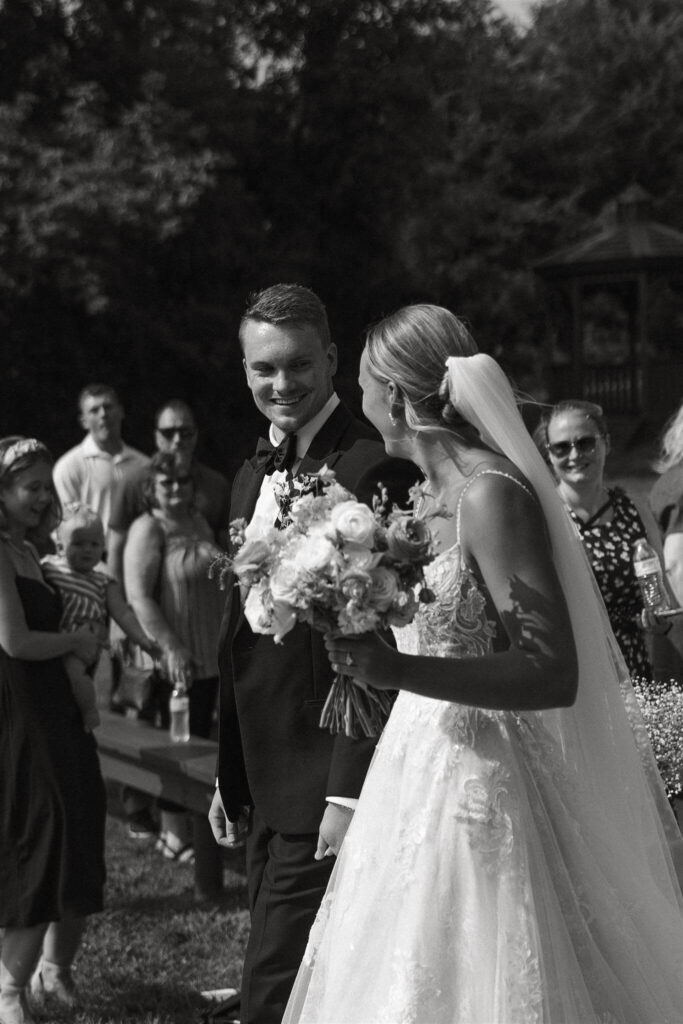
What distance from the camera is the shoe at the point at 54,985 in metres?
5.24

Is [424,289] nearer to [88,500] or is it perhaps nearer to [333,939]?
[88,500]

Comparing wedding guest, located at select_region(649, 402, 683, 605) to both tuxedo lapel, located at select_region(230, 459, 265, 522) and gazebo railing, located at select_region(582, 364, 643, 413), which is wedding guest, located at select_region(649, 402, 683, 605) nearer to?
tuxedo lapel, located at select_region(230, 459, 265, 522)

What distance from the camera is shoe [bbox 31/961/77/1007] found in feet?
17.2

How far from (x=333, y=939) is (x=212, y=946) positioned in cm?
312

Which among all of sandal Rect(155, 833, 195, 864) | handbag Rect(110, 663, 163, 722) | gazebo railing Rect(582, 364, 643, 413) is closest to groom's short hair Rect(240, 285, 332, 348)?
handbag Rect(110, 663, 163, 722)

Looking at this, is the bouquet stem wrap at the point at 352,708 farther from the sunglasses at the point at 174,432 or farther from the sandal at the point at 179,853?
the sunglasses at the point at 174,432

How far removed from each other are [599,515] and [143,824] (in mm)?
3342

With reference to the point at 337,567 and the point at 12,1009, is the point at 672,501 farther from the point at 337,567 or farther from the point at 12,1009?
the point at 337,567

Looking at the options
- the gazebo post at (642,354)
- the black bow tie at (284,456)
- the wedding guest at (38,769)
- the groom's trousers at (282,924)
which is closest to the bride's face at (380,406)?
the black bow tie at (284,456)

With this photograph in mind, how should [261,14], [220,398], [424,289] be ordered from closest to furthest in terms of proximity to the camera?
[220,398]
[261,14]
[424,289]

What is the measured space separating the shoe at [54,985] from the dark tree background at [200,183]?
1384 cm

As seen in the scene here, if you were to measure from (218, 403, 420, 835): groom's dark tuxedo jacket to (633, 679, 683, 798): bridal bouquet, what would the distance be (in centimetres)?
126

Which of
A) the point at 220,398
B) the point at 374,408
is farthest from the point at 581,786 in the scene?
the point at 220,398

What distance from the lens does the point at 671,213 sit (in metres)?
35.5
